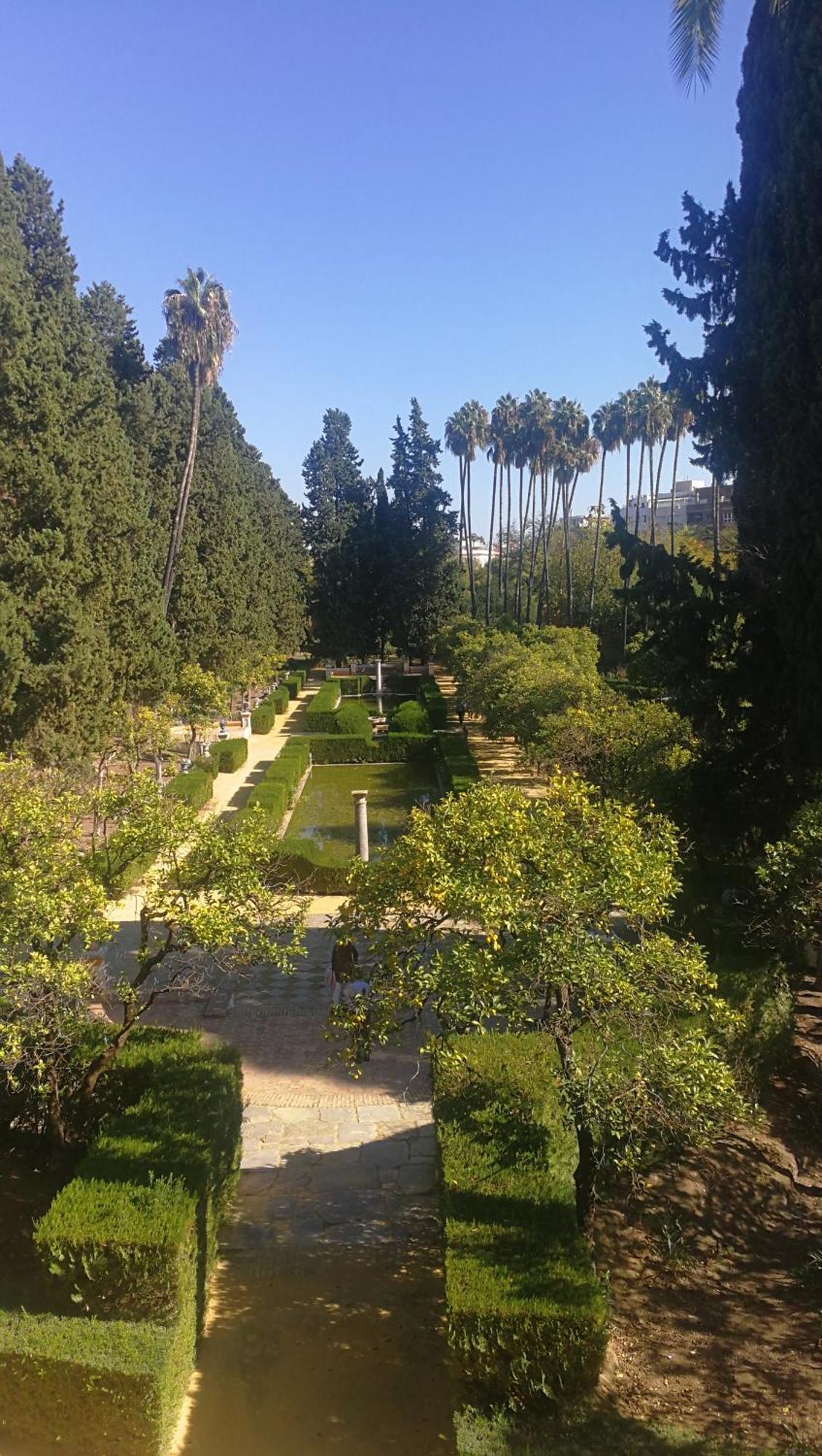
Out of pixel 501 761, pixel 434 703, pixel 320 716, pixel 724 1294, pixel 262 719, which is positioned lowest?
pixel 724 1294

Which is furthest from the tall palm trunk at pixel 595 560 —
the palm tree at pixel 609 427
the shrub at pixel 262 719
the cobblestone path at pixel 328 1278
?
the cobblestone path at pixel 328 1278

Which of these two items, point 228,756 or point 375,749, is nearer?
point 228,756

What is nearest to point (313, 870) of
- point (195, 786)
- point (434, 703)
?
point (195, 786)

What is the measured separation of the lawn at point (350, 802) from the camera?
20766 mm

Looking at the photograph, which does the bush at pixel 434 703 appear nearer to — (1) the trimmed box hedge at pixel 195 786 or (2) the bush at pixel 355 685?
(2) the bush at pixel 355 685

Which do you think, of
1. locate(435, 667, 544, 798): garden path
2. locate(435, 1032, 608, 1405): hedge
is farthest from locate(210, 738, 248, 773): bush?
locate(435, 1032, 608, 1405): hedge

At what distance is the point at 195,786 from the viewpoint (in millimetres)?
22297

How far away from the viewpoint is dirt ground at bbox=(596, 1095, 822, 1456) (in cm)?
555

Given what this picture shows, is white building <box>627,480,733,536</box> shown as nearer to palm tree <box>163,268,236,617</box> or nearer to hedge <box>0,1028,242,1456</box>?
palm tree <box>163,268,236,617</box>

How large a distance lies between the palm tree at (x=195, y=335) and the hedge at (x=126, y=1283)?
991 inches

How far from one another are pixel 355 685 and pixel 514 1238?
146 ft

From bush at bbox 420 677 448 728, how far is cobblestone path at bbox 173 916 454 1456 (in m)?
26.4

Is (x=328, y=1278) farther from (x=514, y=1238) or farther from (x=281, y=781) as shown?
(x=281, y=781)

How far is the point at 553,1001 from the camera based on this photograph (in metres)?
7.12
